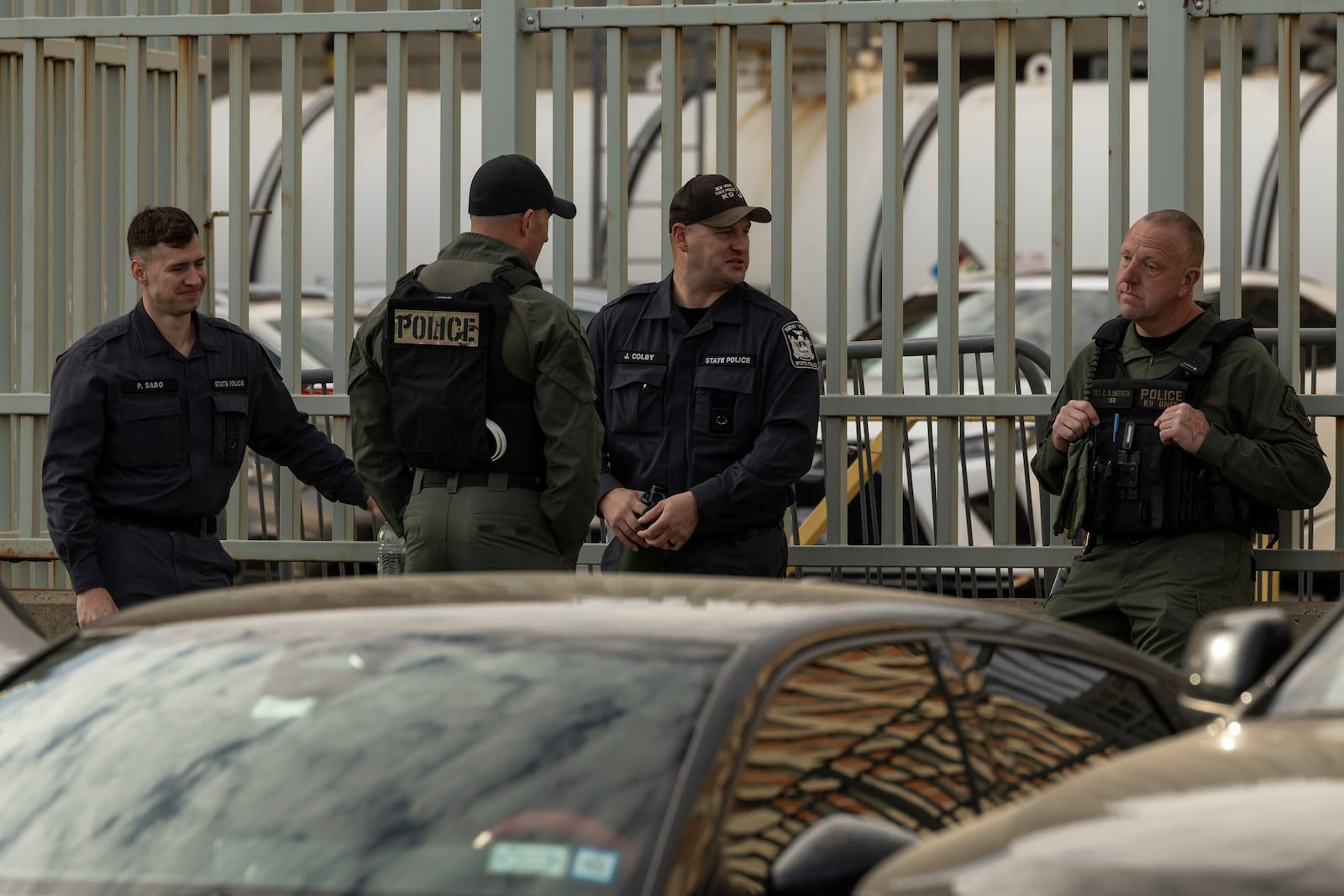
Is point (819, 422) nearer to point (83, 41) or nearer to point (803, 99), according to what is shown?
point (83, 41)

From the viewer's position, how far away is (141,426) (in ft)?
19.4

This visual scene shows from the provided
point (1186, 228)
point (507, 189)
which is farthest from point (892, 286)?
point (507, 189)

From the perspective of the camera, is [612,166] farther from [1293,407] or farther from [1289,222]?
[1293,407]

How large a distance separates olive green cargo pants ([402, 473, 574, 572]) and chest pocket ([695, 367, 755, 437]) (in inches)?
23.8

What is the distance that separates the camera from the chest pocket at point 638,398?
241 inches

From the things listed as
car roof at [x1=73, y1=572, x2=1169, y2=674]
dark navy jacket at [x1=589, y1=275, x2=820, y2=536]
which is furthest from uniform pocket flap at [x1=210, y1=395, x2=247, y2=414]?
car roof at [x1=73, y1=572, x2=1169, y2=674]

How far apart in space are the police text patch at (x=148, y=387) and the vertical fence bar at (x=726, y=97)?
73.3 inches

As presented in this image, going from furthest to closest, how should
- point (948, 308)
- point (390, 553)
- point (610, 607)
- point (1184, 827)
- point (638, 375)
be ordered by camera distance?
point (390, 553)
point (948, 308)
point (638, 375)
point (610, 607)
point (1184, 827)

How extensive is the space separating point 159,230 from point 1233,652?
12.1 feet

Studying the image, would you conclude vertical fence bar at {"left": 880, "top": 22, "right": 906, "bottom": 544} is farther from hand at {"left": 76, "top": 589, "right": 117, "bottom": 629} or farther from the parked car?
hand at {"left": 76, "top": 589, "right": 117, "bottom": 629}

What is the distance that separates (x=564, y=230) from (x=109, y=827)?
13.7 feet

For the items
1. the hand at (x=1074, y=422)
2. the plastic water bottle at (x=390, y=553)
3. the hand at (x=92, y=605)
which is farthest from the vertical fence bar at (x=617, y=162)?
the hand at (x=92, y=605)

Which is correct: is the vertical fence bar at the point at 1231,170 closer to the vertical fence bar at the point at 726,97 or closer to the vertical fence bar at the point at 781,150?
the vertical fence bar at the point at 781,150

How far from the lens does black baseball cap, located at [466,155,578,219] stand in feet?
19.2
